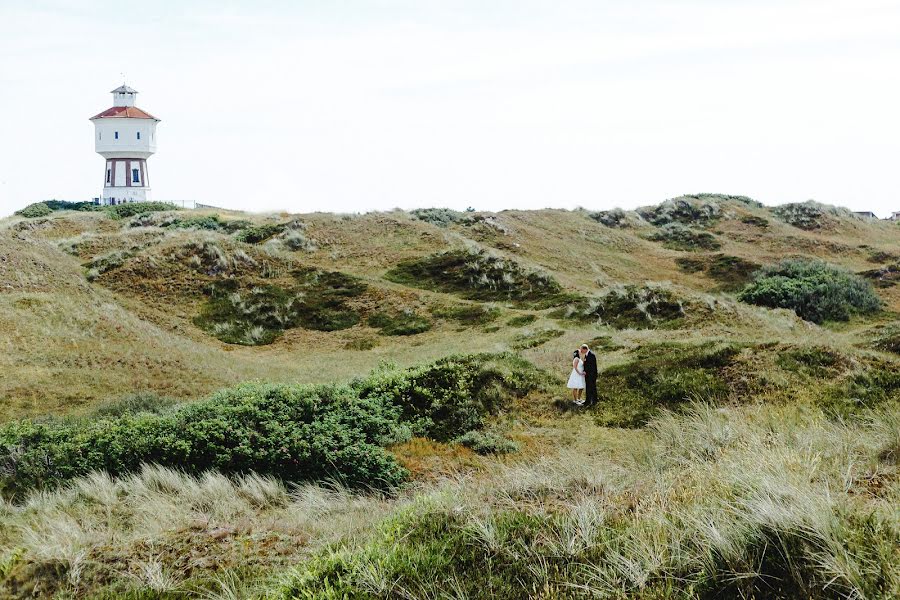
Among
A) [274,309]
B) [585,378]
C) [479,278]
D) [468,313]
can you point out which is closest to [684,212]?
[479,278]

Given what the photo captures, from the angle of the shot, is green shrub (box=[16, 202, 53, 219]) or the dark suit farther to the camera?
green shrub (box=[16, 202, 53, 219])

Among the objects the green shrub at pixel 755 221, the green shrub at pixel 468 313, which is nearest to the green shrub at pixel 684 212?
the green shrub at pixel 755 221

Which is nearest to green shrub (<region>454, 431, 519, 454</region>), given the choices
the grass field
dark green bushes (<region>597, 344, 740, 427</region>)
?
the grass field

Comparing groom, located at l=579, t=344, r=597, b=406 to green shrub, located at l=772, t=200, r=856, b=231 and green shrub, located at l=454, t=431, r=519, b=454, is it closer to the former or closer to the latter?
green shrub, located at l=454, t=431, r=519, b=454

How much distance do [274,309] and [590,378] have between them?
70.3 ft

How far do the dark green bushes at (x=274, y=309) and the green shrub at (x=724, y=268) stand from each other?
26.5m

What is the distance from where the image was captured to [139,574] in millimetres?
6125

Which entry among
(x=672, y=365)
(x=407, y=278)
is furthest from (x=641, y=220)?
(x=672, y=365)

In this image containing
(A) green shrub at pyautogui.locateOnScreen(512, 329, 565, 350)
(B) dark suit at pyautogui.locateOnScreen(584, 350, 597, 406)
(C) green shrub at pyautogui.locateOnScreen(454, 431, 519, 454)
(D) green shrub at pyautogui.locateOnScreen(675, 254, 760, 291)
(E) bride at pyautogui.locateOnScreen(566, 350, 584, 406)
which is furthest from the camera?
(D) green shrub at pyautogui.locateOnScreen(675, 254, 760, 291)

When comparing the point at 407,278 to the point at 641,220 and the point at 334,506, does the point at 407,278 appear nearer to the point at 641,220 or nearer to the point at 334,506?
the point at 334,506

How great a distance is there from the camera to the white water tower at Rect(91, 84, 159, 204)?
297ft

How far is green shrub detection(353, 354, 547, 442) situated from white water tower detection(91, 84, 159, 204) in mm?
85086

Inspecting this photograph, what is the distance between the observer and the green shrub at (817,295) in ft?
119

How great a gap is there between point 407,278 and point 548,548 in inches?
1375
